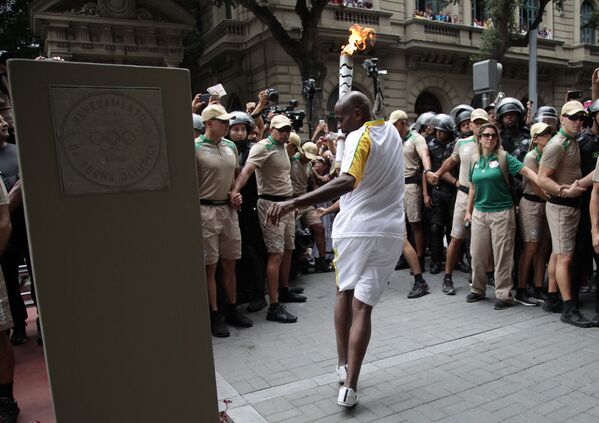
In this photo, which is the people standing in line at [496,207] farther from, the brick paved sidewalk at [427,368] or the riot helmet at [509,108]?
the riot helmet at [509,108]

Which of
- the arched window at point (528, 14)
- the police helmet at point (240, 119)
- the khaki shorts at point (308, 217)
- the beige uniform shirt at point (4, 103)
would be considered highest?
the arched window at point (528, 14)

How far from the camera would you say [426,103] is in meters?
26.3

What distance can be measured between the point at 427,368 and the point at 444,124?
15.1ft

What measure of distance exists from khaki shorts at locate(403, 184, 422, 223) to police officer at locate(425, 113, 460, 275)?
16cm

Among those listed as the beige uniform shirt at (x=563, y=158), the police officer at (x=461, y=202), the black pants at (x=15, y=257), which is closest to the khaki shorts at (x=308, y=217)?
the police officer at (x=461, y=202)

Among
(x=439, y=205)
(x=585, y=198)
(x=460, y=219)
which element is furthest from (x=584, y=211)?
(x=439, y=205)

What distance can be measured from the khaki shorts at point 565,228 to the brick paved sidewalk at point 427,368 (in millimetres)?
770

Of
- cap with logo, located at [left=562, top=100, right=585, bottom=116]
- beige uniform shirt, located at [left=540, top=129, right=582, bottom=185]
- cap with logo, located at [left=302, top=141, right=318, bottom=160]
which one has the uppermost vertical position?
cap with logo, located at [left=562, top=100, right=585, bottom=116]

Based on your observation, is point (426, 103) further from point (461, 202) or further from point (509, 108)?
point (461, 202)

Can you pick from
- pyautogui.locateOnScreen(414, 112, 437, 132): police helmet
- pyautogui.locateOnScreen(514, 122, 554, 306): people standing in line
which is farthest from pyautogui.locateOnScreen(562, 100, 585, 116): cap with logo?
pyautogui.locateOnScreen(414, 112, 437, 132): police helmet

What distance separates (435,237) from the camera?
786 centimetres

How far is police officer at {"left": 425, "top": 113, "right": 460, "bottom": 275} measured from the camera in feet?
25.4

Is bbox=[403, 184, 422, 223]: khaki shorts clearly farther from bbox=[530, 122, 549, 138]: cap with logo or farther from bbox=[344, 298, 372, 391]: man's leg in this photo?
bbox=[344, 298, 372, 391]: man's leg

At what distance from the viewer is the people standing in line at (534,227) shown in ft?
19.4
